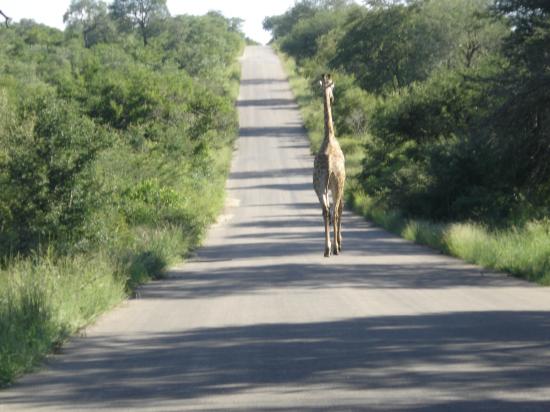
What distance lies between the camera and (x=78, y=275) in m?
15.9

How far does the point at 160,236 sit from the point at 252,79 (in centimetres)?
9941

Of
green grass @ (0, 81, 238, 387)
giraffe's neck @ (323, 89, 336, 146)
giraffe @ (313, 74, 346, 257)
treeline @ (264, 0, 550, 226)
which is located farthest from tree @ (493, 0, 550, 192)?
green grass @ (0, 81, 238, 387)

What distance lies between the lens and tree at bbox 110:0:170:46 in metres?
131

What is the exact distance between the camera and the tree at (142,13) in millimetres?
130750

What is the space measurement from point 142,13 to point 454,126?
96.5m

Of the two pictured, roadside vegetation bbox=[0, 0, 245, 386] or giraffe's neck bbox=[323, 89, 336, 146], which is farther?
giraffe's neck bbox=[323, 89, 336, 146]

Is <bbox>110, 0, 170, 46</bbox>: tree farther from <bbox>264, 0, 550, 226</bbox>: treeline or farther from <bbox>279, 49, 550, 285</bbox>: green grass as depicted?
<bbox>279, 49, 550, 285</bbox>: green grass

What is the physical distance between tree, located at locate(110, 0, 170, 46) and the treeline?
201ft

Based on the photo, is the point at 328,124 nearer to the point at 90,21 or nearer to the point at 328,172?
the point at 328,172

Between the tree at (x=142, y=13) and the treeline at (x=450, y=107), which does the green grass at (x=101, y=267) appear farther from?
the tree at (x=142, y=13)

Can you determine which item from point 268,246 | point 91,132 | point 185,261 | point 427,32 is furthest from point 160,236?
point 427,32

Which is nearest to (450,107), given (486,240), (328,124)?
(486,240)

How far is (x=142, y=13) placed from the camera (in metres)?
132

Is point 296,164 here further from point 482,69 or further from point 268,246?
point 268,246
